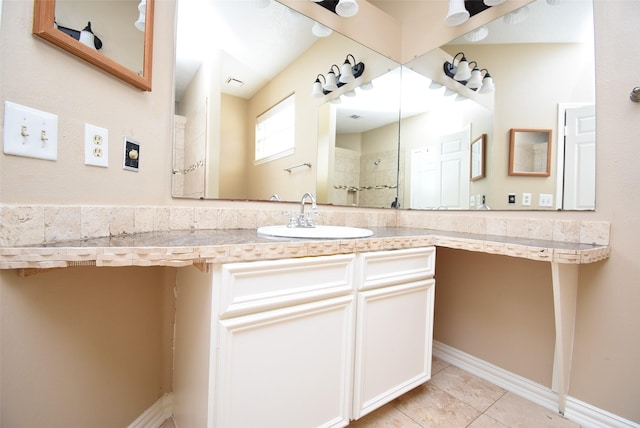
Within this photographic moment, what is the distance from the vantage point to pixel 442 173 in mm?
1743

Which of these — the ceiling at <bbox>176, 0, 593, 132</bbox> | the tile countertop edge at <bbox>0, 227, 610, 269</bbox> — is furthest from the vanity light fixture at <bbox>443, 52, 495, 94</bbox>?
the tile countertop edge at <bbox>0, 227, 610, 269</bbox>

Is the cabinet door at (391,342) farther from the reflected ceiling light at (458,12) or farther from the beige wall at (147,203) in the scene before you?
the reflected ceiling light at (458,12)

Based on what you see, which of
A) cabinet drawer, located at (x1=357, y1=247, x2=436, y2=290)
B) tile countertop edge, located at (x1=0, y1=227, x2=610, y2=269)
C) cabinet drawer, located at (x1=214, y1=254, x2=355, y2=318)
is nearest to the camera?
tile countertop edge, located at (x1=0, y1=227, x2=610, y2=269)

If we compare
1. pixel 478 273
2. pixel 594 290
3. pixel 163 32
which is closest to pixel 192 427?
pixel 163 32

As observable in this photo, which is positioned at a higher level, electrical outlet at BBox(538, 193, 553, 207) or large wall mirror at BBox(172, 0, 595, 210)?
large wall mirror at BBox(172, 0, 595, 210)

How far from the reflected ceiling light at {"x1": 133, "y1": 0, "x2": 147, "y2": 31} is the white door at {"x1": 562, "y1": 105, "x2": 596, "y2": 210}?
1820mm

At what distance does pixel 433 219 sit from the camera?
1.72m

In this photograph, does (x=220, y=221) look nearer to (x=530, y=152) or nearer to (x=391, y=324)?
(x=391, y=324)

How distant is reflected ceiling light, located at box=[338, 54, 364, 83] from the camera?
170cm

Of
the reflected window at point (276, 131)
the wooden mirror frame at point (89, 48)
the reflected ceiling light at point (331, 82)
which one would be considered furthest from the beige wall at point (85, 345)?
the reflected ceiling light at point (331, 82)

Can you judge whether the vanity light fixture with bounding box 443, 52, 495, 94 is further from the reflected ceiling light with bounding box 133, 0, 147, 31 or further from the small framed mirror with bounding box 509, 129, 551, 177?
the reflected ceiling light with bounding box 133, 0, 147, 31

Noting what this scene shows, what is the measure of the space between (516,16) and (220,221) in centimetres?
187

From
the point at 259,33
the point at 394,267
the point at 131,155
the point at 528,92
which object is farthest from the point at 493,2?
the point at 131,155

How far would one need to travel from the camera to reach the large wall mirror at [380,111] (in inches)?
45.4
